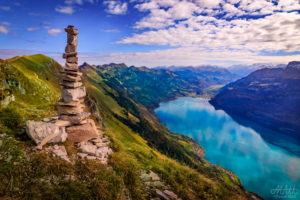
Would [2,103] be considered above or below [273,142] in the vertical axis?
above

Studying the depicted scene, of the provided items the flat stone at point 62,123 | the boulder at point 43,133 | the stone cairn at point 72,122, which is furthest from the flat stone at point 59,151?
the flat stone at point 62,123

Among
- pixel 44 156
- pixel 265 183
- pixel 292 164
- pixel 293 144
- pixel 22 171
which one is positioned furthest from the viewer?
pixel 293 144

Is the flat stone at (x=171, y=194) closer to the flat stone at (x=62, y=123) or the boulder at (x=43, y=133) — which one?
the boulder at (x=43, y=133)

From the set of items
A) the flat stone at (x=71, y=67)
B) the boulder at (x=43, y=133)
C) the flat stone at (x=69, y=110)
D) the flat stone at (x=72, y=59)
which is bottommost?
the boulder at (x=43, y=133)

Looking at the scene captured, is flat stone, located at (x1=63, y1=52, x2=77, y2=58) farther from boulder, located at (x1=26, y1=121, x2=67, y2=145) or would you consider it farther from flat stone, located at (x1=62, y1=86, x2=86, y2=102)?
boulder, located at (x1=26, y1=121, x2=67, y2=145)

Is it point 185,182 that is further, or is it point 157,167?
point 157,167

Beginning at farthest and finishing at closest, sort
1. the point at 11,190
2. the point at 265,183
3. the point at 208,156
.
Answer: the point at 208,156, the point at 265,183, the point at 11,190

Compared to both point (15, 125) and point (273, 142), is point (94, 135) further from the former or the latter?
point (273, 142)

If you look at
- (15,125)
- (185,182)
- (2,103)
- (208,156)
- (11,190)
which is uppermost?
(2,103)

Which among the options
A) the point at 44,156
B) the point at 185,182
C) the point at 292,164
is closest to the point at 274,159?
the point at 292,164
